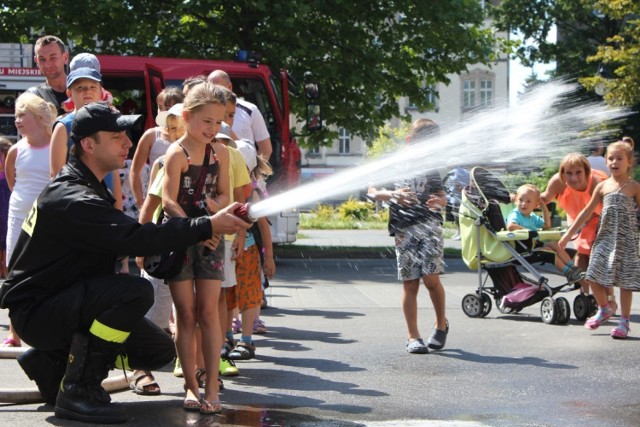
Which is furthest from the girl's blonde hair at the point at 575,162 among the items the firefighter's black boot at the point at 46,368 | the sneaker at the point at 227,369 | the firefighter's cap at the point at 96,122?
the firefighter's black boot at the point at 46,368

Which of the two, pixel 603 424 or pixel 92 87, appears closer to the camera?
pixel 603 424

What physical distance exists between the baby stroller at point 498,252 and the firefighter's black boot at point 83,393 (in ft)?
17.9

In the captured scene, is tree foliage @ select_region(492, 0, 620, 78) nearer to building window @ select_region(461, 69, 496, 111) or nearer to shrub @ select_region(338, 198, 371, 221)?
building window @ select_region(461, 69, 496, 111)

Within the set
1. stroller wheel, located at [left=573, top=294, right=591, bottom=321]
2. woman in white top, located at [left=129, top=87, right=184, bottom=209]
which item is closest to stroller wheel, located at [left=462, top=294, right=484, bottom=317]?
stroller wheel, located at [left=573, top=294, right=591, bottom=321]

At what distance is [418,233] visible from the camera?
27.1 feet

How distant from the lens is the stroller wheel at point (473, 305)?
10672 millimetres

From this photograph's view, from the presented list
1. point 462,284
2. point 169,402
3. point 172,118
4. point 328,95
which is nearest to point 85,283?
point 169,402

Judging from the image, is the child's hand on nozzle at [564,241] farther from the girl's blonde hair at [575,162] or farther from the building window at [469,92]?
the building window at [469,92]

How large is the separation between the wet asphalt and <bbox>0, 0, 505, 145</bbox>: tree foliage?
1175 cm

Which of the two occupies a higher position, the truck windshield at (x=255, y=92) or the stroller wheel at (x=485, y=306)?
the truck windshield at (x=255, y=92)

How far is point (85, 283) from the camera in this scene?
223 inches

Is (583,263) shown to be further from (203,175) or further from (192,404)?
(192,404)

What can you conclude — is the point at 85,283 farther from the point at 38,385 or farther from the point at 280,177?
the point at 280,177

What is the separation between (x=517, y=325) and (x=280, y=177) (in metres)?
7.69
